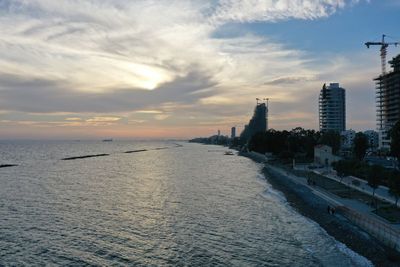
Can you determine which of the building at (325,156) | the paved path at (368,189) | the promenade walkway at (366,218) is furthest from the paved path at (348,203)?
the building at (325,156)

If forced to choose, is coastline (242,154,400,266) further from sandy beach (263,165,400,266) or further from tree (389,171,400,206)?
tree (389,171,400,206)

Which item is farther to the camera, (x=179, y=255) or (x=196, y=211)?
(x=196, y=211)

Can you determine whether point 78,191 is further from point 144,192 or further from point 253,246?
point 253,246

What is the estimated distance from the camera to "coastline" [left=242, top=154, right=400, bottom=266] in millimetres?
31777

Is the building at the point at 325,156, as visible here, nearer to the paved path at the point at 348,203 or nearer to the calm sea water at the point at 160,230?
the paved path at the point at 348,203

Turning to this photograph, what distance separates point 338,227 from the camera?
41.9 meters

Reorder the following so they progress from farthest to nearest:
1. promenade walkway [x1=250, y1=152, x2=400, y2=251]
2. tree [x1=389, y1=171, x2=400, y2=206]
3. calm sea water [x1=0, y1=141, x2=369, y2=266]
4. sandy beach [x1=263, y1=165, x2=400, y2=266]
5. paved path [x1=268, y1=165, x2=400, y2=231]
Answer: tree [x1=389, y1=171, x2=400, y2=206] → paved path [x1=268, y1=165, x2=400, y2=231] → promenade walkway [x1=250, y1=152, x2=400, y2=251] → calm sea water [x1=0, y1=141, x2=369, y2=266] → sandy beach [x1=263, y1=165, x2=400, y2=266]

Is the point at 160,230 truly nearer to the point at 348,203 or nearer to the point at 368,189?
the point at 348,203

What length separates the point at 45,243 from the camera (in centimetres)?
3678

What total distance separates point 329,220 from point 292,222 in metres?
4.10

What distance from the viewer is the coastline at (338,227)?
104ft

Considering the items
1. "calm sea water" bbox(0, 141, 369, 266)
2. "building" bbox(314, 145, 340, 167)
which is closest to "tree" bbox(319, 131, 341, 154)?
"building" bbox(314, 145, 340, 167)

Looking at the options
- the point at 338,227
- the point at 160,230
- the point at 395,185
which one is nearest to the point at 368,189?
the point at 395,185

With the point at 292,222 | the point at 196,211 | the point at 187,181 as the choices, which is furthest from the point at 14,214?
the point at 187,181
